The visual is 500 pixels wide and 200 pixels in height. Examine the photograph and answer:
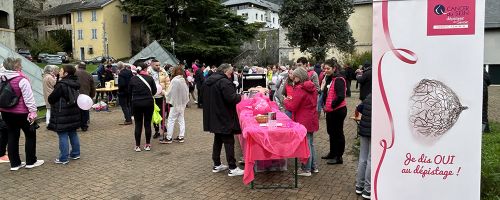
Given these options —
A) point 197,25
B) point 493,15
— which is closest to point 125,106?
point 493,15

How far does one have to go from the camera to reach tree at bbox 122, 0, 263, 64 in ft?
131

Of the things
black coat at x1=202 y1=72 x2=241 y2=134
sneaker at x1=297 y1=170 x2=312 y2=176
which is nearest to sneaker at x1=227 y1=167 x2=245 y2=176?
black coat at x1=202 y1=72 x2=241 y2=134

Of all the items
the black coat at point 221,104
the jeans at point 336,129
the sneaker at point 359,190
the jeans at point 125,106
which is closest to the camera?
the sneaker at point 359,190

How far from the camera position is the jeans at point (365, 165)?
16.5ft

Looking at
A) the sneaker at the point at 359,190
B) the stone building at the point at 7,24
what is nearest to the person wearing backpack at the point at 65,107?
the sneaker at the point at 359,190

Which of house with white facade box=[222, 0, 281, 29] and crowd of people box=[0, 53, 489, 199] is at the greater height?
house with white facade box=[222, 0, 281, 29]

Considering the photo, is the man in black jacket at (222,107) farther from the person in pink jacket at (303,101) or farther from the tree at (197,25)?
the tree at (197,25)

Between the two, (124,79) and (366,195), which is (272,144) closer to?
(366,195)

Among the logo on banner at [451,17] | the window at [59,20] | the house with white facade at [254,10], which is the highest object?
the house with white facade at [254,10]

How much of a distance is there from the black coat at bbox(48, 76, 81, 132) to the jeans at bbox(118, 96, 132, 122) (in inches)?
171

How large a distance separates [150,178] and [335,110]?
10.4 ft

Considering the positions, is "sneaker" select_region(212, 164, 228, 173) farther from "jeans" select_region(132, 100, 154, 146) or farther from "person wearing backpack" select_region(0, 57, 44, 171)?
"person wearing backpack" select_region(0, 57, 44, 171)

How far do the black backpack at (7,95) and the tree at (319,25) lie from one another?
92.2ft

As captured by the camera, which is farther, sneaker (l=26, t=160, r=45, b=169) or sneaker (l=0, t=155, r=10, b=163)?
sneaker (l=0, t=155, r=10, b=163)
